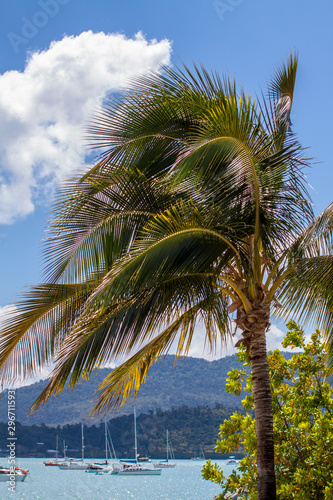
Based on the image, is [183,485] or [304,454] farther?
[183,485]

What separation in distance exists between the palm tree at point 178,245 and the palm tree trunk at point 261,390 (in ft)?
0.04

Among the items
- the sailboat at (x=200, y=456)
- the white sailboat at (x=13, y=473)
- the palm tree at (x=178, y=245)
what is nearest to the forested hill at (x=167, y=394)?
the sailboat at (x=200, y=456)

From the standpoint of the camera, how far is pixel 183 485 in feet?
275

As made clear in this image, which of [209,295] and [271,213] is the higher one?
[271,213]

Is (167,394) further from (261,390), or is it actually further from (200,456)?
(261,390)

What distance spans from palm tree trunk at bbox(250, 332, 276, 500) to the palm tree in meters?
0.01

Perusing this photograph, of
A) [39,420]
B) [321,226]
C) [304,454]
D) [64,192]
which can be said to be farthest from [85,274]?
[39,420]

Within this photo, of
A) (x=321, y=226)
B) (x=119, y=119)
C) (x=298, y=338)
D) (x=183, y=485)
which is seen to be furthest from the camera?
(x=183, y=485)

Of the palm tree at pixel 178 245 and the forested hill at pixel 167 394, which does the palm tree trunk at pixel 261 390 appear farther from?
the forested hill at pixel 167 394

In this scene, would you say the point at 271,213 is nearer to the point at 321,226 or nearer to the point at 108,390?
the point at 321,226

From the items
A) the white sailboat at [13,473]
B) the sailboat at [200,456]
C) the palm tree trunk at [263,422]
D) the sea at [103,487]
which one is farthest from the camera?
the sailboat at [200,456]

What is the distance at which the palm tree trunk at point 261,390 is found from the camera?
5680 millimetres

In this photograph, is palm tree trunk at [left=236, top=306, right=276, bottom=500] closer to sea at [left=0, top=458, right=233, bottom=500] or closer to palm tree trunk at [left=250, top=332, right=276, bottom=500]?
palm tree trunk at [left=250, top=332, right=276, bottom=500]

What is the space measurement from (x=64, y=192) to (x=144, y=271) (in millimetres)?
2274
